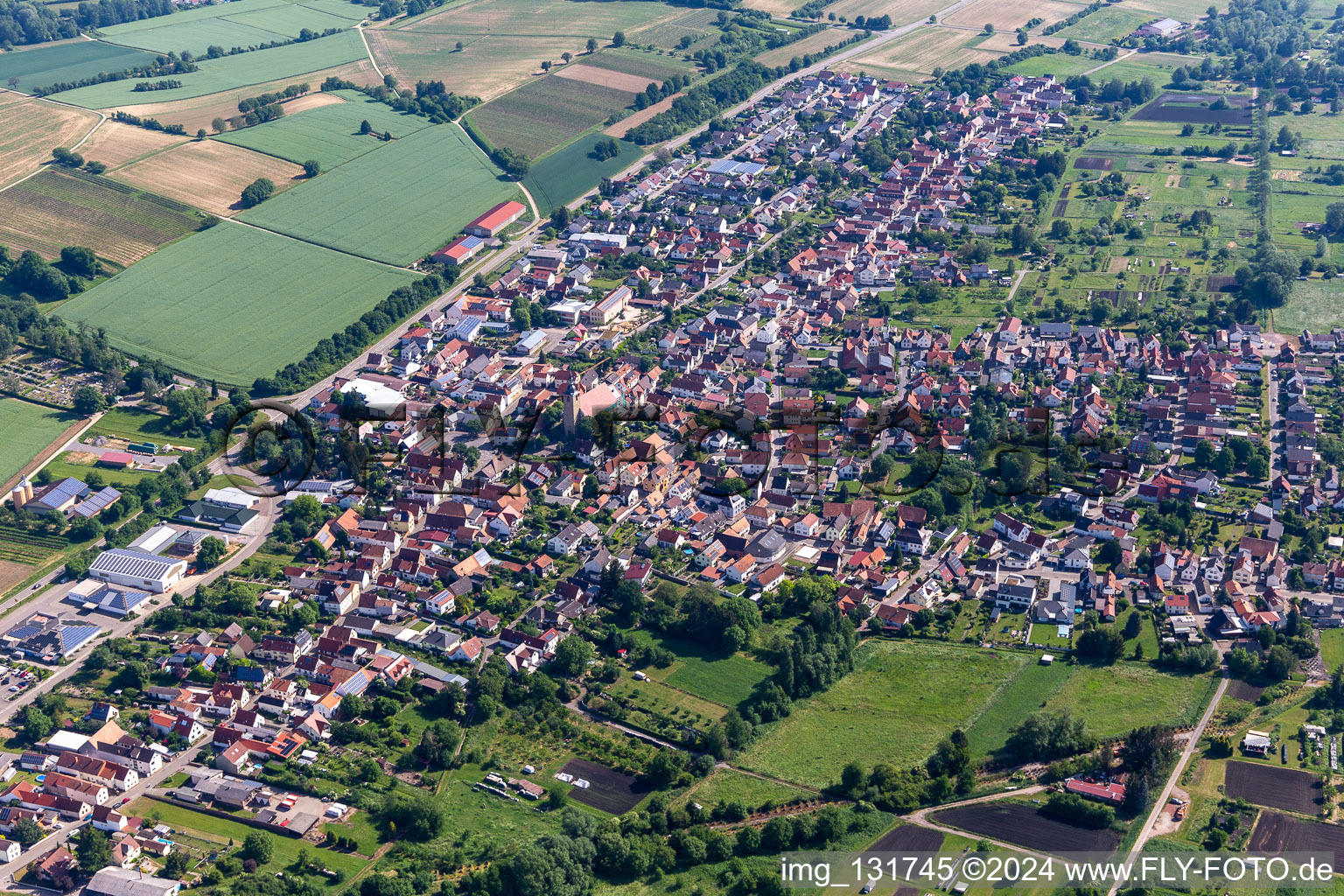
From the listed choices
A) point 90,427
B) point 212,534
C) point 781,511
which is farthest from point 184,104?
Result: point 781,511

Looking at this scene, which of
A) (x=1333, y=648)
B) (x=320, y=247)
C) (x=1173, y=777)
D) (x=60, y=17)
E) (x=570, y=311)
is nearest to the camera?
(x=1173, y=777)

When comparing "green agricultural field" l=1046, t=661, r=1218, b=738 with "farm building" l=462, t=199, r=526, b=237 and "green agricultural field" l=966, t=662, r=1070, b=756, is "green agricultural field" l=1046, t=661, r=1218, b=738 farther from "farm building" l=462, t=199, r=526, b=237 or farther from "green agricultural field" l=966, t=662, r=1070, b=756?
"farm building" l=462, t=199, r=526, b=237

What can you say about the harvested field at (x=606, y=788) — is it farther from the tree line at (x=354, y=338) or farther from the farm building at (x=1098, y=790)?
the tree line at (x=354, y=338)

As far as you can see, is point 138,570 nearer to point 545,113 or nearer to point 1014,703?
point 1014,703

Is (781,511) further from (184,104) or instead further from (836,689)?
(184,104)

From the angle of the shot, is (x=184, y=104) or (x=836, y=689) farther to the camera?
(x=184, y=104)

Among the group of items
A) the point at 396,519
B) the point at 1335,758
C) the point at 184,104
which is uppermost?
the point at 184,104

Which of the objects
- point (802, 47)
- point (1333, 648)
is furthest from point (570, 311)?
point (802, 47)
